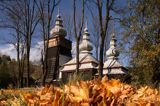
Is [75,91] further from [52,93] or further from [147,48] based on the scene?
[147,48]

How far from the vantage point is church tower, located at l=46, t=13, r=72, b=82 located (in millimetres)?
54834

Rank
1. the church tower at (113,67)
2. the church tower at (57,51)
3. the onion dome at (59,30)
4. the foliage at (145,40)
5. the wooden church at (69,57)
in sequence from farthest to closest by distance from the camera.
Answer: the onion dome at (59,30), the church tower at (57,51), the wooden church at (69,57), the church tower at (113,67), the foliage at (145,40)

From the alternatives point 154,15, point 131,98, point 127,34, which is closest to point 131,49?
point 127,34

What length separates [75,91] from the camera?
2.58 meters

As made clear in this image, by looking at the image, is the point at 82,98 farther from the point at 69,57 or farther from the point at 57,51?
the point at 69,57

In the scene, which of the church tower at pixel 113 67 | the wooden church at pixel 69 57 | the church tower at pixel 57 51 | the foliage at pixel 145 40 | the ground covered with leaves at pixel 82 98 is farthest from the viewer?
the church tower at pixel 57 51

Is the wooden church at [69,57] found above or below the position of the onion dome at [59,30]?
below

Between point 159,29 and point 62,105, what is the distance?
22579mm

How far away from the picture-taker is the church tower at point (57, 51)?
54834 mm

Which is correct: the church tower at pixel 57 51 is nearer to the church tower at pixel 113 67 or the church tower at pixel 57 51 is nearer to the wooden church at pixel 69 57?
the wooden church at pixel 69 57

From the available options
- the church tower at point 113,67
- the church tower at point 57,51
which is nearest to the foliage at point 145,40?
the church tower at point 113,67

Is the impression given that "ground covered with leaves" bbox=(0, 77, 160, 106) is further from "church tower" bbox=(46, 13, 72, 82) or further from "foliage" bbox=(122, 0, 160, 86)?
"church tower" bbox=(46, 13, 72, 82)

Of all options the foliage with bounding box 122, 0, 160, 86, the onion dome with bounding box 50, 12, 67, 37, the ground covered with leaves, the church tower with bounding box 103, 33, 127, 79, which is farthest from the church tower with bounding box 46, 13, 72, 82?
the ground covered with leaves

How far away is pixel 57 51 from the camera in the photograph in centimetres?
5416
